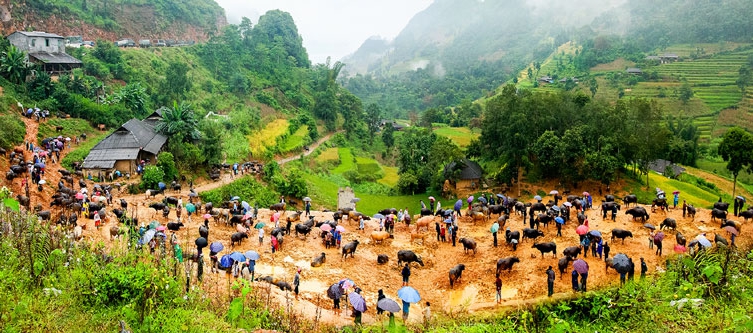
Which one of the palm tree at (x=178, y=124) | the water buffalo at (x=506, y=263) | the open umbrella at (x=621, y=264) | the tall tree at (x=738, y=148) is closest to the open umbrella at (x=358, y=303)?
the water buffalo at (x=506, y=263)

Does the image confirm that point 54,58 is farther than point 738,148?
Yes

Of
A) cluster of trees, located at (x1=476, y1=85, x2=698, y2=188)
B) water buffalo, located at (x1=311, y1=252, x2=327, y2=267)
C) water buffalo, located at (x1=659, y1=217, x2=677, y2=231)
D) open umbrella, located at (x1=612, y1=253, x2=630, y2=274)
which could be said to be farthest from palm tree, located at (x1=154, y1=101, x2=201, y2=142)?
water buffalo, located at (x1=659, y1=217, x2=677, y2=231)

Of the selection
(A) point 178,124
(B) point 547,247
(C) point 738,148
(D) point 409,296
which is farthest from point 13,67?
(C) point 738,148

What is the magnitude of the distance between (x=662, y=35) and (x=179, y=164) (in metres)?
107

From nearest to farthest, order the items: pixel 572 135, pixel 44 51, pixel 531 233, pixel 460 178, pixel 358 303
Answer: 1. pixel 358 303
2. pixel 531 233
3. pixel 572 135
4. pixel 460 178
5. pixel 44 51

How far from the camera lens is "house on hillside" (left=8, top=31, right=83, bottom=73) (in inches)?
1652

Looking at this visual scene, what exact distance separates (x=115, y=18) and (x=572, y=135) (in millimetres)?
63776

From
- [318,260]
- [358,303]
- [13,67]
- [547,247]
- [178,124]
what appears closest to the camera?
[358,303]

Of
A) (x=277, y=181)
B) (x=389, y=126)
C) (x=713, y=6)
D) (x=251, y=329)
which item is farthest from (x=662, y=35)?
(x=251, y=329)

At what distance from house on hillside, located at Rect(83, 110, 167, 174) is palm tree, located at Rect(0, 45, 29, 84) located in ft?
39.2

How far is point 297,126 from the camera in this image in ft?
184

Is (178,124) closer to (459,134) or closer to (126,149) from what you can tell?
(126,149)

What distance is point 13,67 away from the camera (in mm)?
36750

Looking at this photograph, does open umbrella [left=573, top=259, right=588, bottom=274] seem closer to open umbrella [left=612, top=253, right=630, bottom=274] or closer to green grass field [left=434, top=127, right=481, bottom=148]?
open umbrella [left=612, top=253, right=630, bottom=274]
